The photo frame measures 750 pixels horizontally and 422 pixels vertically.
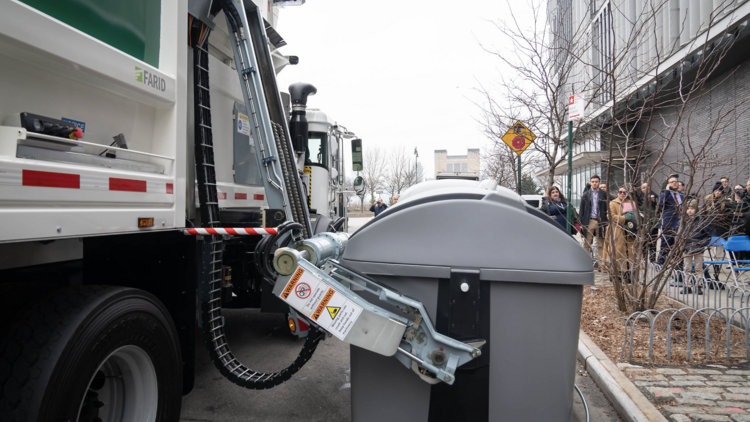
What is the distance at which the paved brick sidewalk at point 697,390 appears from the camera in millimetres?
2992

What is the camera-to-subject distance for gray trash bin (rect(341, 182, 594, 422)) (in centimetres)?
212

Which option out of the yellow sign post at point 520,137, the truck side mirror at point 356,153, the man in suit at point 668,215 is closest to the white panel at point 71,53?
the man in suit at point 668,215

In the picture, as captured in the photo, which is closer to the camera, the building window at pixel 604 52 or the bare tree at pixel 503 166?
the building window at pixel 604 52

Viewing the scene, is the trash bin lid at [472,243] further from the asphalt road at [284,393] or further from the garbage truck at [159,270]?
the asphalt road at [284,393]

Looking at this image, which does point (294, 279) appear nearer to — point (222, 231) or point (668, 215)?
point (222, 231)

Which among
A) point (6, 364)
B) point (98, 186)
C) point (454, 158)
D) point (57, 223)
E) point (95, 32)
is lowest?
point (6, 364)

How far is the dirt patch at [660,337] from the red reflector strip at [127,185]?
4.09 metres

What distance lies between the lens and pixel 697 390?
3361mm

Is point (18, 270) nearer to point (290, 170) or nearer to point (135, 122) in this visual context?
point (135, 122)

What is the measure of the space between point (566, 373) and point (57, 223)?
7.55ft

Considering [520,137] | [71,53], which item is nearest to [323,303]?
[71,53]

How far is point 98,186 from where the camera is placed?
6.36 ft

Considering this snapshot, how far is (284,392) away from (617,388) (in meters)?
2.62

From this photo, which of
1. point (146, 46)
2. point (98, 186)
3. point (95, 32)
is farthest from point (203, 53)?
point (98, 186)
